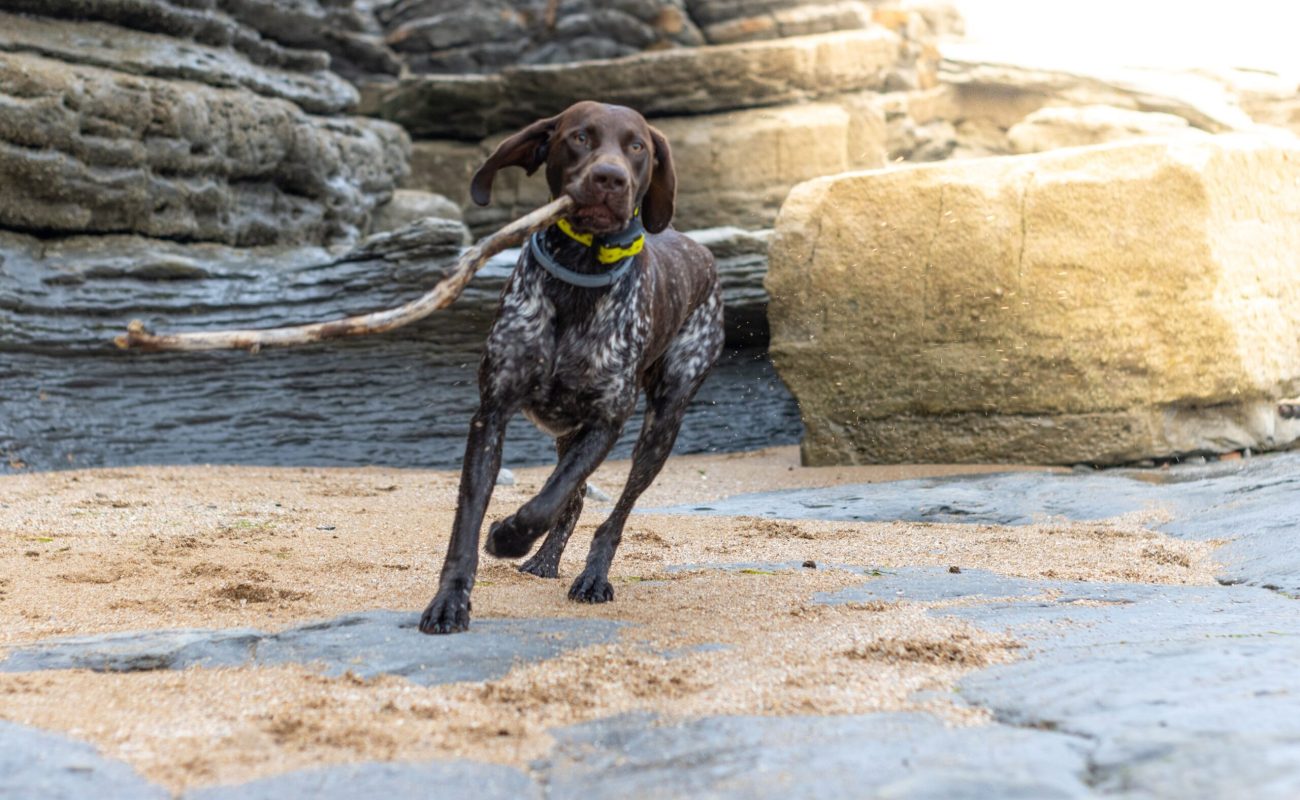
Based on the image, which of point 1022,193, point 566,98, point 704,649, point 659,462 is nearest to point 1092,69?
point 566,98

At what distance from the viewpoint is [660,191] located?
4.61 m

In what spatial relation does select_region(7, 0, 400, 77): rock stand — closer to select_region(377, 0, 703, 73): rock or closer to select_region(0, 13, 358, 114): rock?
select_region(0, 13, 358, 114): rock

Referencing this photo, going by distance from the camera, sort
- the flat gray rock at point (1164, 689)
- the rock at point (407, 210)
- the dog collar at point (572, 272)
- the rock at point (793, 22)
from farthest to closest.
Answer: the rock at point (793, 22), the rock at point (407, 210), the dog collar at point (572, 272), the flat gray rock at point (1164, 689)

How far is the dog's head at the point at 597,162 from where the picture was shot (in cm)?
397

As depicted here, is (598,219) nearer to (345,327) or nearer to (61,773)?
(345,327)

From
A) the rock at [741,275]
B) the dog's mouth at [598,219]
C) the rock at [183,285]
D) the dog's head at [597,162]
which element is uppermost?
the dog's head at [597,162]

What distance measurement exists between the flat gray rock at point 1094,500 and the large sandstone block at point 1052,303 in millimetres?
509

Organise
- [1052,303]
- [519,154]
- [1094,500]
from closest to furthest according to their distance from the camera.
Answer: [519,154]
[1094,500]
[1052,303]

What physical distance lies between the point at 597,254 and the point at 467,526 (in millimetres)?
985

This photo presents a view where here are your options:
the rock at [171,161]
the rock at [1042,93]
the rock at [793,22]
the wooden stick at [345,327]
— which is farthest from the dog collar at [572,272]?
the rock at [1042,93]

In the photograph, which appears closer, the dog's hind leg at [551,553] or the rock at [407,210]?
the dog's hind leg at [551,553]

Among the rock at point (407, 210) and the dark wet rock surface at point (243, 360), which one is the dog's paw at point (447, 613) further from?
the rock at point (407, 210)

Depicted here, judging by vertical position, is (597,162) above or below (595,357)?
above

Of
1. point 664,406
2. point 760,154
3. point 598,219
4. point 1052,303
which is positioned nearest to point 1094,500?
point 1052,303
